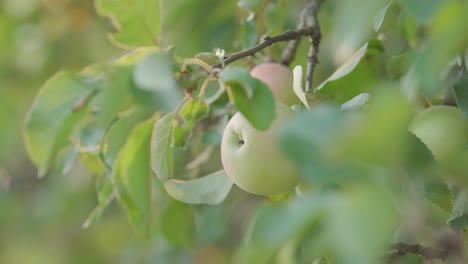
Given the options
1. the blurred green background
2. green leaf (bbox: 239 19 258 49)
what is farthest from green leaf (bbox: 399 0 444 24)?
the blurred green background

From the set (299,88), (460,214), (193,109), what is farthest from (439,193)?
(193,109)

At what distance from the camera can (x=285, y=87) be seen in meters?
0.93

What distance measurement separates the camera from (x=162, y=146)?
829 millimetres

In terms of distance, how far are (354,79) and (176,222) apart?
0.40 metres

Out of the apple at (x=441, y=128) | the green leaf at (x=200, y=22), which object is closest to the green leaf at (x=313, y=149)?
the apple at (x=441, y=128)

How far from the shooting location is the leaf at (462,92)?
779 millimetres

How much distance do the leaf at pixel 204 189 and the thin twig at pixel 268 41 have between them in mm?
145

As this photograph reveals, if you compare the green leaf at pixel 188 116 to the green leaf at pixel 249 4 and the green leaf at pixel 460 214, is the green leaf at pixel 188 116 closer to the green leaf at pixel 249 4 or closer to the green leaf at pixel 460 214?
the green leaf at pixel 249 4

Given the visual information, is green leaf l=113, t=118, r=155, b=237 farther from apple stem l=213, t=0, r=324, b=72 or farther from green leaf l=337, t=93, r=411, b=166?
green leaf l=337, t=93, r=411, b=166

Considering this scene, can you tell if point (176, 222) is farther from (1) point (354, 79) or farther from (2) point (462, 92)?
(2) point (462, 92)

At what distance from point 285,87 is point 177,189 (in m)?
0.17

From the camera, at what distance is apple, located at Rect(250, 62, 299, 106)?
36.3 inches

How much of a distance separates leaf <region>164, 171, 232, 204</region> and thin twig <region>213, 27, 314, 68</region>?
14 centimetres

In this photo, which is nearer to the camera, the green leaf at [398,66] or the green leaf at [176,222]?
the green leaf at [398,66]
